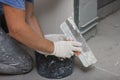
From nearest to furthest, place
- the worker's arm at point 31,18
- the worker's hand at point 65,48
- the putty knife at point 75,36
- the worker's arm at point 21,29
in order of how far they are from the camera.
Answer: the worker's arm at point 21,29 < the worker's hand at point 65,48 < the putty knife at point 75,36 < the worker's arm at point 31,18

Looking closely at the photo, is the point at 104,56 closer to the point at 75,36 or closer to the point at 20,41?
the point at 75,36

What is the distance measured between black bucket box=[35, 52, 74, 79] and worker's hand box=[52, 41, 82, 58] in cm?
8

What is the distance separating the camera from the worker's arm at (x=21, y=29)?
1524 millimetres

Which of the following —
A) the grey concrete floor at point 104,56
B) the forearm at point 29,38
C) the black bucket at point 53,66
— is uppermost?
the forearm at point 29,38

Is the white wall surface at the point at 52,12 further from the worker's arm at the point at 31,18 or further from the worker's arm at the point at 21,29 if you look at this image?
the worker's arm at the point at 21,29

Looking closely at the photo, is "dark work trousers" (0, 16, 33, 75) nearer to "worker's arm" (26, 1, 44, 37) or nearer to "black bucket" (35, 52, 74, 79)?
"black bucket" (35, 52, 74, 79)

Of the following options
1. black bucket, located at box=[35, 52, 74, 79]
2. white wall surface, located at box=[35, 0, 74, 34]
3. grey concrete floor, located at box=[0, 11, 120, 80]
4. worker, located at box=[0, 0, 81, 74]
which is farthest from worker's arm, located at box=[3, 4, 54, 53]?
white wall surface, located at box=[35, 0, 74, 34]

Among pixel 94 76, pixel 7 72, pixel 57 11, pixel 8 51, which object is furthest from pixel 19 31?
pixel 57 11

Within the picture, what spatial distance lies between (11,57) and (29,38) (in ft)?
0.79

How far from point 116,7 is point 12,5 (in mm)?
2332

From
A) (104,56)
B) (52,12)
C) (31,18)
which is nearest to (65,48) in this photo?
(31,18)

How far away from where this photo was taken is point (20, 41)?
161 centimetres

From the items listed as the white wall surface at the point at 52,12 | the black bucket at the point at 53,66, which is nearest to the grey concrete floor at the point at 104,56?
the black bucket at the point at 53,66

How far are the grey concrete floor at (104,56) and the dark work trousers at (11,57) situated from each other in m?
0.06
